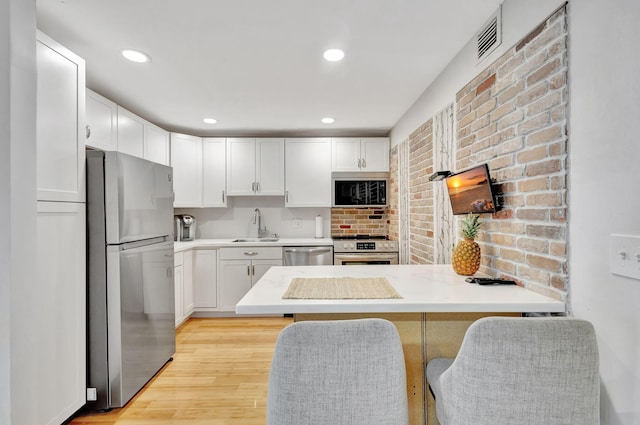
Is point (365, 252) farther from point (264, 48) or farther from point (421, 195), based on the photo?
point (264, 48)

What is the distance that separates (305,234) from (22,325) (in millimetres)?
3423

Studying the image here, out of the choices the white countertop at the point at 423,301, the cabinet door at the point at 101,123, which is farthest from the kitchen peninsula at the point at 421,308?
the cabinet door at the point at 101,123

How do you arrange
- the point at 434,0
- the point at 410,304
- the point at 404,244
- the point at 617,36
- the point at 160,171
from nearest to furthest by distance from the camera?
the point at 617,36 → the point at 410,304 → the point at 434,0 → the point at 160,171 → the point at 404,244

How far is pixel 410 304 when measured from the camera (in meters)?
1.32

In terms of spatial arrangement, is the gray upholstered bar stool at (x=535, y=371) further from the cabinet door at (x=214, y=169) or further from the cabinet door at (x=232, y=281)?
the cabinet door at (x=214, y=169)

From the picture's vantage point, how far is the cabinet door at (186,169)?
4035mm

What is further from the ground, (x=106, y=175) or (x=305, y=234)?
(x=106, y=175)

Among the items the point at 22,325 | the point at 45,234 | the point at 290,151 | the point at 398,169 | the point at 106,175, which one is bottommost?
the point at 22,325

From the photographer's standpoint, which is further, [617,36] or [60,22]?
[60,22]

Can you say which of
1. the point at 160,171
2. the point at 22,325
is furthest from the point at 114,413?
the point at 160,171

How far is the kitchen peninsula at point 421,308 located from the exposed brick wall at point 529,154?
0.55ft

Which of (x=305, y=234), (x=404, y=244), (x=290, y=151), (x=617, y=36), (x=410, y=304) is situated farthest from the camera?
(x=305, y=234)

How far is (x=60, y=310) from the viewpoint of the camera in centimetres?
187

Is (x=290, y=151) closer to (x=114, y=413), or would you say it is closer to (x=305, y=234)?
(x=305, y=234)
